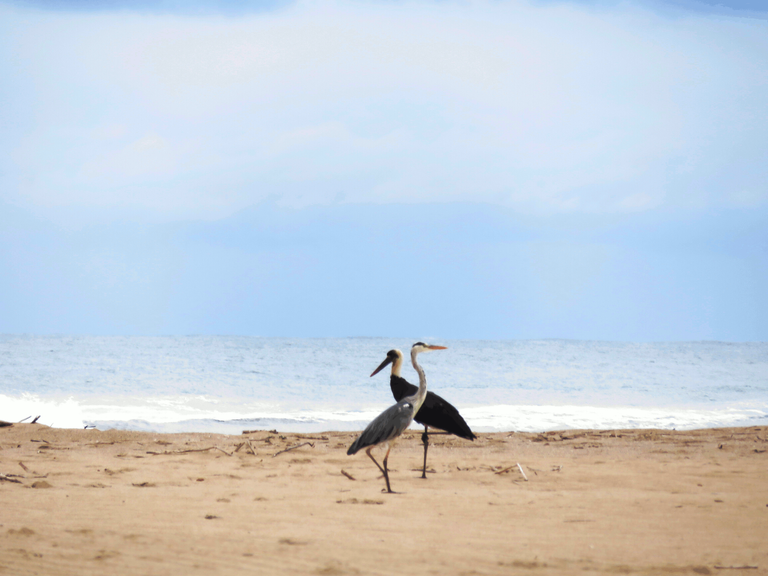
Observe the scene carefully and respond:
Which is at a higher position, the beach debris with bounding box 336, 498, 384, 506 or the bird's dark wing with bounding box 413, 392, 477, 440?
the bird's dark wing with bounding box 413, 392, 477, 440

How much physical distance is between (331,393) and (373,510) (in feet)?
44.9

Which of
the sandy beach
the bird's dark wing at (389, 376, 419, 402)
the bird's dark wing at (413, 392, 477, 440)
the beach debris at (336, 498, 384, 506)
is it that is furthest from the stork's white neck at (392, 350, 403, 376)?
the beach debris at (336, 498, 384, 506)

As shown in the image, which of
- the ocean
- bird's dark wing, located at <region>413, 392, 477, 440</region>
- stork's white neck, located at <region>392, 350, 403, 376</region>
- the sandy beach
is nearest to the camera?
the sandy beach

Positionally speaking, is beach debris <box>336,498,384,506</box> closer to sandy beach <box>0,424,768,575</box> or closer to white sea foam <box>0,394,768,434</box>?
sandy beach <box>0,424,768,575</box>

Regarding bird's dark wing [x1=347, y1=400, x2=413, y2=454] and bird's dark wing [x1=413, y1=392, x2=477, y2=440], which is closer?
bird's dark wing [x1=347, y1=400, x2=413, y2=454]

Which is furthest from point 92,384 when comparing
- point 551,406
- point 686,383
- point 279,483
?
point 686,383

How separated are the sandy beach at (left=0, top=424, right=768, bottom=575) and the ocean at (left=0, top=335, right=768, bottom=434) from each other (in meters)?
4.12

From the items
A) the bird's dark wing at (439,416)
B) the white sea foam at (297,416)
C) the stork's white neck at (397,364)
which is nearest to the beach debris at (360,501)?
the bird's dark wing at (439,416)

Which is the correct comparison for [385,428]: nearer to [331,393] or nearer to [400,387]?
[400,387]

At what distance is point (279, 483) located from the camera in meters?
6.22

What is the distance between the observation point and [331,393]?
18.6 m

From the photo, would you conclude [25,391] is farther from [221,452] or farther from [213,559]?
[213,559]

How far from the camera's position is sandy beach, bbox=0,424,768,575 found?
3.73 meters

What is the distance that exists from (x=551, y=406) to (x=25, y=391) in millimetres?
14918
